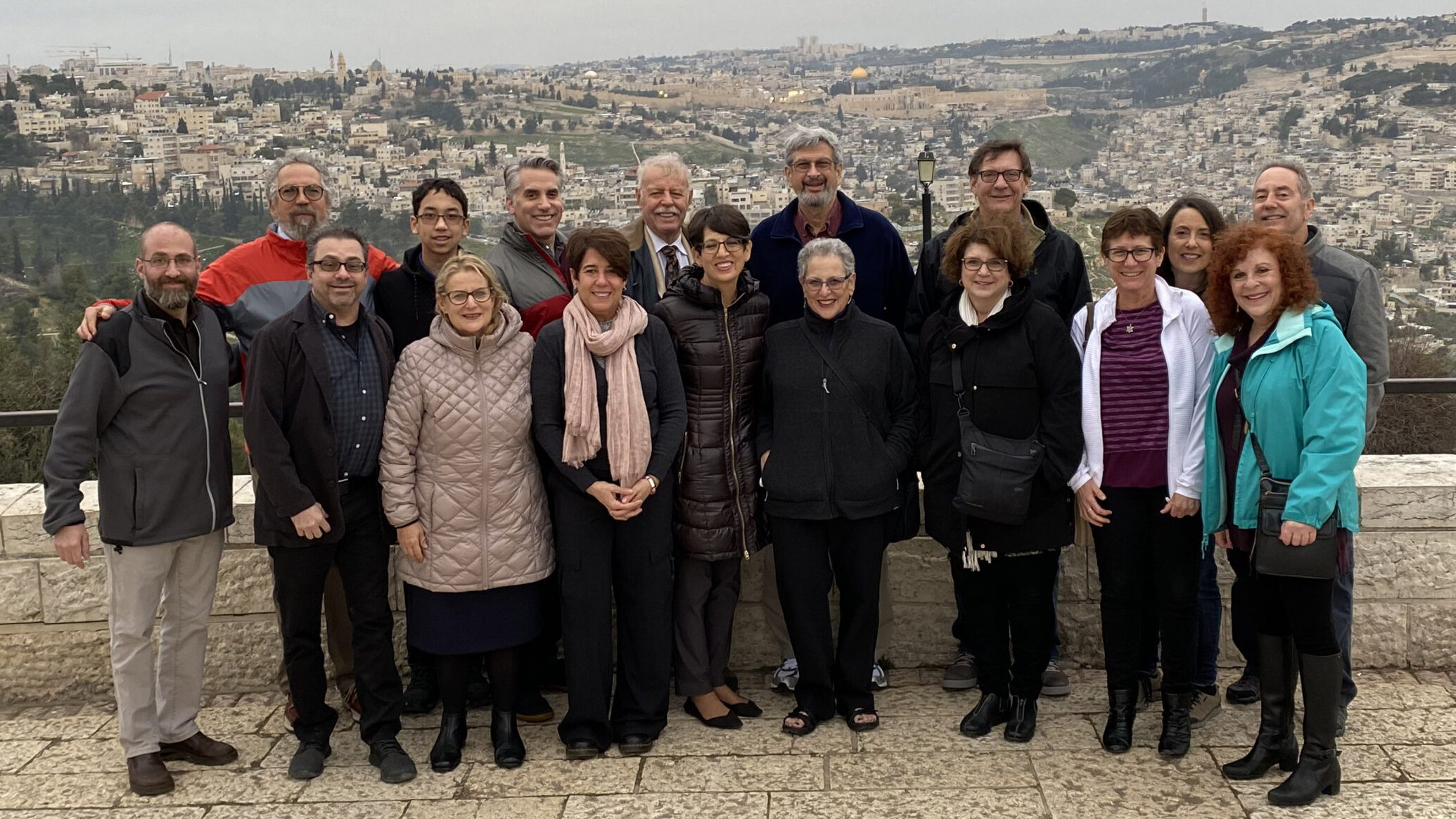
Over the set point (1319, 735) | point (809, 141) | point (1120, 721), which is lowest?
point (1120, 721)

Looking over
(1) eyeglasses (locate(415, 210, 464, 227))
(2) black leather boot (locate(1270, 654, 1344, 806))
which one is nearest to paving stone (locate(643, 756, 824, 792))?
(2) black leather boot (locate(1270, 654, 1344, 806))

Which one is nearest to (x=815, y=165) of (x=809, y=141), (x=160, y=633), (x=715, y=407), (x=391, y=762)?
(x=809, y=141)

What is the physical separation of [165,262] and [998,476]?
8.00ft

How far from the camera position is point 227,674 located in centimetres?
391

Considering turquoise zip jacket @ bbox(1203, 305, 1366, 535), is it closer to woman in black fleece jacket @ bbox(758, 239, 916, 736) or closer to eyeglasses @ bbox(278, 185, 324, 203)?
woman in black fleece jacket @ bbox(758, 239, 916, 736)

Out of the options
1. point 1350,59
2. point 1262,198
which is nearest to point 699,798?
point 1262,198

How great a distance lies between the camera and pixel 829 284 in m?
3.29

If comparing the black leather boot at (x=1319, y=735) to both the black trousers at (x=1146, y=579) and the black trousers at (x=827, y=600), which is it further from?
the black trousers at (x=827, y=600)

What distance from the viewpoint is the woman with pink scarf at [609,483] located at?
3.20 m

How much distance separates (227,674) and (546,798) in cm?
150

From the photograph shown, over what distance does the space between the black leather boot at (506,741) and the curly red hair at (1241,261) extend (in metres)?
2.34

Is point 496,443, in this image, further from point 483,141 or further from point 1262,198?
point 483,141

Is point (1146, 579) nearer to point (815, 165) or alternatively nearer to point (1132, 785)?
point (1132, 785)

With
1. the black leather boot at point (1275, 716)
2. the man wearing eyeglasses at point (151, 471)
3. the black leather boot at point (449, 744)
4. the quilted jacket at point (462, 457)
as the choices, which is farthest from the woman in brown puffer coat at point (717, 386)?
the black leather boot at point (1275, 716)
